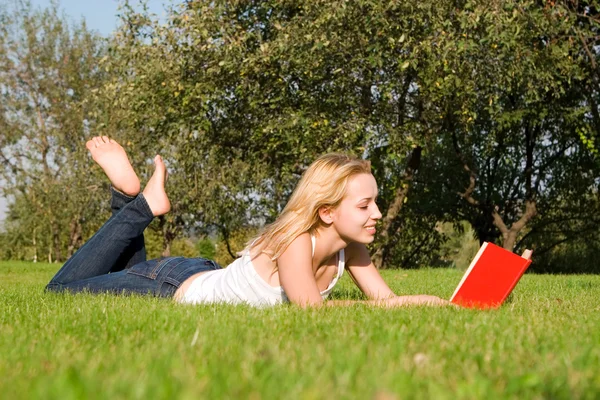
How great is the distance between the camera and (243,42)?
14.4 metres

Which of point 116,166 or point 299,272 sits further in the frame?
point 116,166

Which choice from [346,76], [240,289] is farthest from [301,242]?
[346,76]

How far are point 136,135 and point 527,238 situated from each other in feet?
45.5

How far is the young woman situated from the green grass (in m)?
0.43

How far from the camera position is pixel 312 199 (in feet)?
15.6

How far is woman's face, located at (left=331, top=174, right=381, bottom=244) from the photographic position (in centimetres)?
474

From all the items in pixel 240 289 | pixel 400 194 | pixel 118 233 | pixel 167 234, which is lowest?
pixel 167 234

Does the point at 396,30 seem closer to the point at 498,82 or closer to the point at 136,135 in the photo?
the point at 498,82

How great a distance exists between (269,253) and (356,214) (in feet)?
2.13

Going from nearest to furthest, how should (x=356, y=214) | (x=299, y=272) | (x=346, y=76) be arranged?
(x=299, y=272), (x=356, y=214), (x=346, y=76)

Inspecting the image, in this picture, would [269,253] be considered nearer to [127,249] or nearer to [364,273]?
[364,273]

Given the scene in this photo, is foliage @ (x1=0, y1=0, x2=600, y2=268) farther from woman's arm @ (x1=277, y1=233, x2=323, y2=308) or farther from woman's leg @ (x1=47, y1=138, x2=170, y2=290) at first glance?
woman's arm @ (x1=277, y1=233, x2=323, y2=308)

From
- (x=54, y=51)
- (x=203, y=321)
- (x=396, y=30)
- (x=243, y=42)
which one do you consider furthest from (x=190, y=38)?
(x=54, y=51)

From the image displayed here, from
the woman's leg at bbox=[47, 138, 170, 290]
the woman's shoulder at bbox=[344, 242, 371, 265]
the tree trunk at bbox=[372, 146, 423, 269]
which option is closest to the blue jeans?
the woman's leg at bbox=[47, 138, 170, 290]
